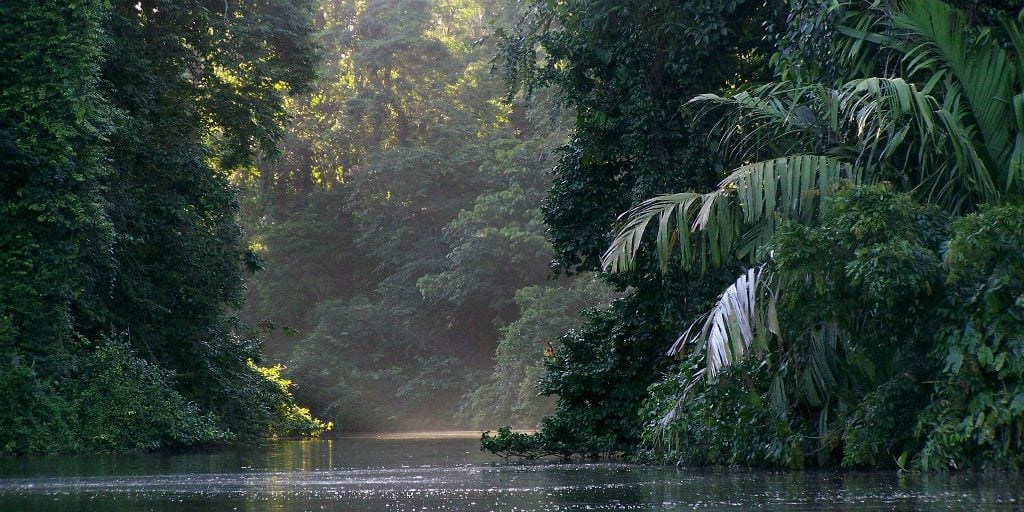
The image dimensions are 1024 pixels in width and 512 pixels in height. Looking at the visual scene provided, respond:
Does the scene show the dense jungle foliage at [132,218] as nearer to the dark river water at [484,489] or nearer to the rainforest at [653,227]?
the rainforest at [653,227]

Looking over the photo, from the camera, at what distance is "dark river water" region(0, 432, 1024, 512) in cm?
705

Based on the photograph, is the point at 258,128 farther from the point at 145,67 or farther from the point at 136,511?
the point at 136,511

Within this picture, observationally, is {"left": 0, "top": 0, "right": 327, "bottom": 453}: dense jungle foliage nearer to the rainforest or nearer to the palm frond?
the rainforest

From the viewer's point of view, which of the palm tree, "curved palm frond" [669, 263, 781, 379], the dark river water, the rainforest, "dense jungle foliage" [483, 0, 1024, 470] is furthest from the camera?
the palm tree

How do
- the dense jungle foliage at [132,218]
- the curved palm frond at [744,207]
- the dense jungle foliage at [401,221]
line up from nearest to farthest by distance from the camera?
1. the curved palm frond at [744,207]
2. the dense jungle foliage at [132,218]
3. the dense jungle foliage at [401,221]

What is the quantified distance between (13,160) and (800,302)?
12.2 meters

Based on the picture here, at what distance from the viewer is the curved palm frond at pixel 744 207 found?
10617mm

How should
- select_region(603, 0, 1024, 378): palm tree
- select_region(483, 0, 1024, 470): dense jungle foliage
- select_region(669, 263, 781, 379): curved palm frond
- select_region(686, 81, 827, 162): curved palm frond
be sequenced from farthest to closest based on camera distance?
select_region(686, 81, 827, 162): curved palm frond
select_region(603, 0, 1024, 378): palm tree
select_region(669, 263, 781, 379): curved palm frond
select_region(483, 0, 1024, 470): dense jungle foliage

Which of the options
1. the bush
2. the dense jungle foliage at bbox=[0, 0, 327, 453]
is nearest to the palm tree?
the bush

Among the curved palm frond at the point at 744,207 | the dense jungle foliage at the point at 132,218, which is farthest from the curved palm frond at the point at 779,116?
the dense jungle foliage at the point at 132,218

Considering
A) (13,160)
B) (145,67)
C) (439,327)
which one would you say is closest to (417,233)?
(439,327)

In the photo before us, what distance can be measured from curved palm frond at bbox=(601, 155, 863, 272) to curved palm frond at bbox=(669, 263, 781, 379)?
1.66 ft

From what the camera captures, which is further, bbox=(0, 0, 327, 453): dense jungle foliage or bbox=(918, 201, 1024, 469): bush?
bbox=(0, 0, 327, 453): dense jungle foliage

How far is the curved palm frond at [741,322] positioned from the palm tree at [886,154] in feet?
0.04
